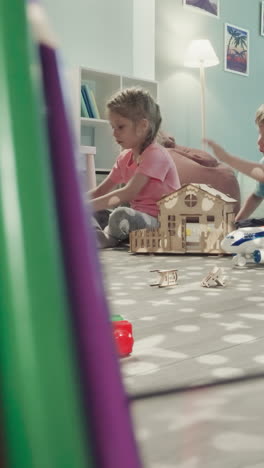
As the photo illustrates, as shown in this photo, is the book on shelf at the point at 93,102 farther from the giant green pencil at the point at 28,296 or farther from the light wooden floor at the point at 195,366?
the giant green pencil at the point at 28,296

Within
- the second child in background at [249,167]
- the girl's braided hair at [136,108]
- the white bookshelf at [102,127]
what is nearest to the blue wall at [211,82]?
the white bookshelf at [102,127]

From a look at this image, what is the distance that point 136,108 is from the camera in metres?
2.59

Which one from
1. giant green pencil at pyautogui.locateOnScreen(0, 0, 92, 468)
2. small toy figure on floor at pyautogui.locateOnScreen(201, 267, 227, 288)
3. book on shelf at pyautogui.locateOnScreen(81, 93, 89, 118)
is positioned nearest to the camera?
giant green pencil at pyautogui.locateOnScreen(0, 0, 92, 468)

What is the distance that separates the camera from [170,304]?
1.10m

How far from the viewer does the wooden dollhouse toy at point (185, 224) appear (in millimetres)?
2223

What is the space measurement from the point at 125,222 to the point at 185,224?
26 centimetres

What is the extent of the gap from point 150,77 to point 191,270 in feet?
7.13

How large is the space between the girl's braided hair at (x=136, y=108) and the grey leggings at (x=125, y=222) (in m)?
0.33

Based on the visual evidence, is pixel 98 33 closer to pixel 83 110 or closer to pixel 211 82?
pixel 83 110

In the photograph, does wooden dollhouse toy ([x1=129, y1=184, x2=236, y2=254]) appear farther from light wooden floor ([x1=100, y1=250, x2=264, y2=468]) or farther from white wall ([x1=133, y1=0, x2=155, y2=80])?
white wall ([x1=133, y1=0, x2=155, y2=80])

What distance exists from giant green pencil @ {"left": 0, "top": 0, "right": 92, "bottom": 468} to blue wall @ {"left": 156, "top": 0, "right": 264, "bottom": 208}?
359 cm

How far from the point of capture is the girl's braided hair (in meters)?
2.58

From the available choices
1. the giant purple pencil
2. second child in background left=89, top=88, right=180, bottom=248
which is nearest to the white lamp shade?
second child in background left=89, top=88, right=180, bottom=248

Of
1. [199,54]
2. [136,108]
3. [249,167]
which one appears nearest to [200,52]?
[199,54]
